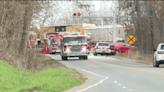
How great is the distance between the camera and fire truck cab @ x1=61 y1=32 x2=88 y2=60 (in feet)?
128

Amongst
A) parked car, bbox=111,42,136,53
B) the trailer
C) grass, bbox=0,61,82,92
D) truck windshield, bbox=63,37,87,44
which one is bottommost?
grass, bbox=0,61,82,92

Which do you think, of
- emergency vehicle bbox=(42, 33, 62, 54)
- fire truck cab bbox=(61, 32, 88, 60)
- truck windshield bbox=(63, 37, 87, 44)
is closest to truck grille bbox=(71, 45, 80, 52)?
fire truck cab bbox=(61, 32, 88, 60)

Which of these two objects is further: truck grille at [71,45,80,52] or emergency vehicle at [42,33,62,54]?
emergency vehicle at [42,33,62,54]

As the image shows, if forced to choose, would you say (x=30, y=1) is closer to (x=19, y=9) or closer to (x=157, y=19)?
(x=19, y=9)

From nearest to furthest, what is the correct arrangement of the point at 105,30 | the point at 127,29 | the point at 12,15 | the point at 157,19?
the point at 12,15, the point at 157,19, the point at 127,29, the point at 105,30

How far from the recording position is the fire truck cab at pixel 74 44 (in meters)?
39.2

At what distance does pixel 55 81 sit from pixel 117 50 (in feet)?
137

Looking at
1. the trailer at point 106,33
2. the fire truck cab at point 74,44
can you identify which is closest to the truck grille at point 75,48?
the fire truck cab at point 74,44

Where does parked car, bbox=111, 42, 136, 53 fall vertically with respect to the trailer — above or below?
below

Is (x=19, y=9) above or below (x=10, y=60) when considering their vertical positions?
above

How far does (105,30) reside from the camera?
8312cm

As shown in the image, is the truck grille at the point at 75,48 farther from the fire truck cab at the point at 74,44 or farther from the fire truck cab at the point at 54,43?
the fire truck cab at the point at 54,43

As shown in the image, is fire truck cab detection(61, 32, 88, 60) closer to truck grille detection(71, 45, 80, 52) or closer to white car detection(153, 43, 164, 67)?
truck grille detection(71, 45, 80, 52)

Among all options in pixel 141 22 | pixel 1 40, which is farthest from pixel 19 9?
pixel 141 22
